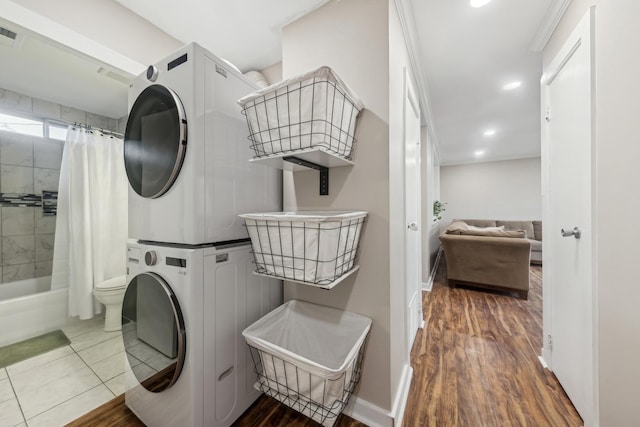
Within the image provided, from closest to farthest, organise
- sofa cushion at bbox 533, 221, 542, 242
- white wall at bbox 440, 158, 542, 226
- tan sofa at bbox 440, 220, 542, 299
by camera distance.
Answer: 1. tan sofa at bbox 440, 220, 542, 299
2. sofa cushion at bbox 533, 221, 542, 242
3. white wall at bbox 440, 158, 542, 226

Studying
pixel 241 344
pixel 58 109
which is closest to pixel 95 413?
pixel 241 344

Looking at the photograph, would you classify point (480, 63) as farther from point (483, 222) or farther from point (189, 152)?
point (483, 222)

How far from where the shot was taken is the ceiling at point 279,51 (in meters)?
1.42

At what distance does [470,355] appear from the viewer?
5.82ft

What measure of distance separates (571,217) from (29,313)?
416 centimetres

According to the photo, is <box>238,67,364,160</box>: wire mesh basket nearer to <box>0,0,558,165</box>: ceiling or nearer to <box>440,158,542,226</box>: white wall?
<box>0,0,558,165</box>: ceiling

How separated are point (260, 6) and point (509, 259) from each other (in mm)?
3754

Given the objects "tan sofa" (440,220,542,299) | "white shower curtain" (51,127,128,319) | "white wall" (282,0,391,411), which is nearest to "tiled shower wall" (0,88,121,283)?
"white shower curtain" (51,127,128,319)

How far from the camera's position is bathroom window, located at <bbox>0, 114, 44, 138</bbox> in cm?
236

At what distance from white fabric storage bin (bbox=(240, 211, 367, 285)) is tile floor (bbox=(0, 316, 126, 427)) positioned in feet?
4.60

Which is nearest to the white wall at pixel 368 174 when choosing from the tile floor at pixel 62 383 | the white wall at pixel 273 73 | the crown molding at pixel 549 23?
the white wall at pixel 273 73

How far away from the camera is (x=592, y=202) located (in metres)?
1.06

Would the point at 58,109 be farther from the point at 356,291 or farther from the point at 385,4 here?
the point at 356,291

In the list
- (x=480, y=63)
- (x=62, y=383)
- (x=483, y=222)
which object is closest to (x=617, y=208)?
(x=480, y=63)
